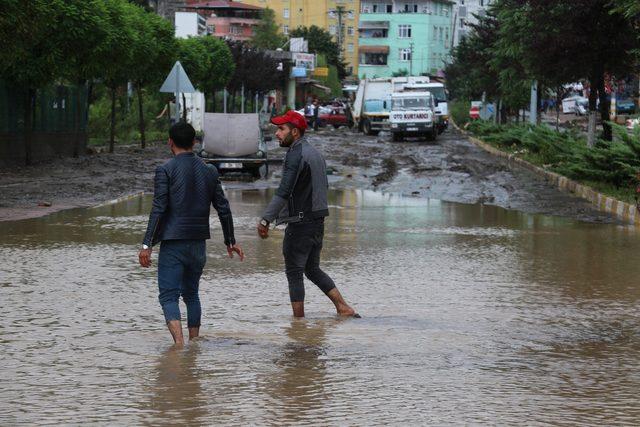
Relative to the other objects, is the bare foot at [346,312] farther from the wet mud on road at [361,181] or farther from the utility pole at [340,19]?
the utility pole at [340,19]

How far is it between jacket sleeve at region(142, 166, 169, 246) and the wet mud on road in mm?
11139

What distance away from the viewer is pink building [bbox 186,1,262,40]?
164375 mm

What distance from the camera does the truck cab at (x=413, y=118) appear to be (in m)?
56.1

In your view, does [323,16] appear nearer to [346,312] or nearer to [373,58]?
[373,58]

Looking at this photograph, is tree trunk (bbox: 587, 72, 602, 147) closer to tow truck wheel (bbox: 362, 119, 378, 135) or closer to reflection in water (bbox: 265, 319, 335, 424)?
reflection in water (bbox: 265, 319, 335, 424)

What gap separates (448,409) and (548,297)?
4.90 m

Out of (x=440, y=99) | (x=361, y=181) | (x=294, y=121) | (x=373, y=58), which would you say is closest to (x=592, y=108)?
(x=361, y=181)

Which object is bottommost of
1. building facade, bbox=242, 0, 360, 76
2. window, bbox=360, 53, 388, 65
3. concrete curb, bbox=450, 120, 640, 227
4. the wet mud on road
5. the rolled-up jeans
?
the wet mud on road

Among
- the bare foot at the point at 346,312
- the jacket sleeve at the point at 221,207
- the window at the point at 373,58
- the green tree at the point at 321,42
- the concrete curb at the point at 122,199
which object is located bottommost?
the concrete curb at the point at 122,199

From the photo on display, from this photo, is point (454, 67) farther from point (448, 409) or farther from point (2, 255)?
point (448, 409)

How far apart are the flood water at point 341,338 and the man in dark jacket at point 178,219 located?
41cm

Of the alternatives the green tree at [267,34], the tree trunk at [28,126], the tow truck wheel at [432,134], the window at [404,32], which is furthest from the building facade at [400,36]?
the tree trunk at [28,126]

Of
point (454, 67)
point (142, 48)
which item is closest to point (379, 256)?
point (142, 48)

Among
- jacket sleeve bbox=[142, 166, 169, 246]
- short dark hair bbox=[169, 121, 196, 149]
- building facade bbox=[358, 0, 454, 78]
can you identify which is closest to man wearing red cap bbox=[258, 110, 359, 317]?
short dark hair bbox=[169, 121, 196, 149]
